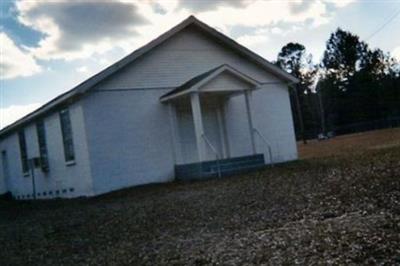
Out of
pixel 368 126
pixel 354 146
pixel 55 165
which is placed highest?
pixel 368 126

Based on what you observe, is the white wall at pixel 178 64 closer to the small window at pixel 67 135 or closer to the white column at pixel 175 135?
the white column at pixel 175 135

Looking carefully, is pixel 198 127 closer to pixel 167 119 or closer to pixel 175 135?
pixel 175 135

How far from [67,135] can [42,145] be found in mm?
2964

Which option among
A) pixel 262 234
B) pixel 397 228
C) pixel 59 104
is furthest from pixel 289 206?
pixel 59 104

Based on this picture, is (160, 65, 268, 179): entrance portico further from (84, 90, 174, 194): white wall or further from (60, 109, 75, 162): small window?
(60, 109, 75, 162): small window

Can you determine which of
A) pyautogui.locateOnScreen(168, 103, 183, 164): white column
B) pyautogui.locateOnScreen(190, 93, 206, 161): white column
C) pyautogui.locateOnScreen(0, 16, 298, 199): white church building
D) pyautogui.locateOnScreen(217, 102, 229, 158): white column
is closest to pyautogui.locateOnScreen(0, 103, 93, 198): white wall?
pyautogui.locateOnScreen(0, 16, 298, 199): white church building

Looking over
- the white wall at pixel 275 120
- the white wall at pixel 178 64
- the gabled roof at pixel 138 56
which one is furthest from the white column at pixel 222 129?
the gabled roof at pixel 138 56

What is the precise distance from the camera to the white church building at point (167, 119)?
1641 centimetres

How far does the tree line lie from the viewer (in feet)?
182

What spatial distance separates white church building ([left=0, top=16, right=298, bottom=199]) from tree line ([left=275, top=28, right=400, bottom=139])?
3486 centimetres

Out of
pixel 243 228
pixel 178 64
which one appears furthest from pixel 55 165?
pixel 243 228

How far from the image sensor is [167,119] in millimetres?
17609

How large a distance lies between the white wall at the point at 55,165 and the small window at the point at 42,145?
33cm

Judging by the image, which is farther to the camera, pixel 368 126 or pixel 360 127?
pixel 360 127
